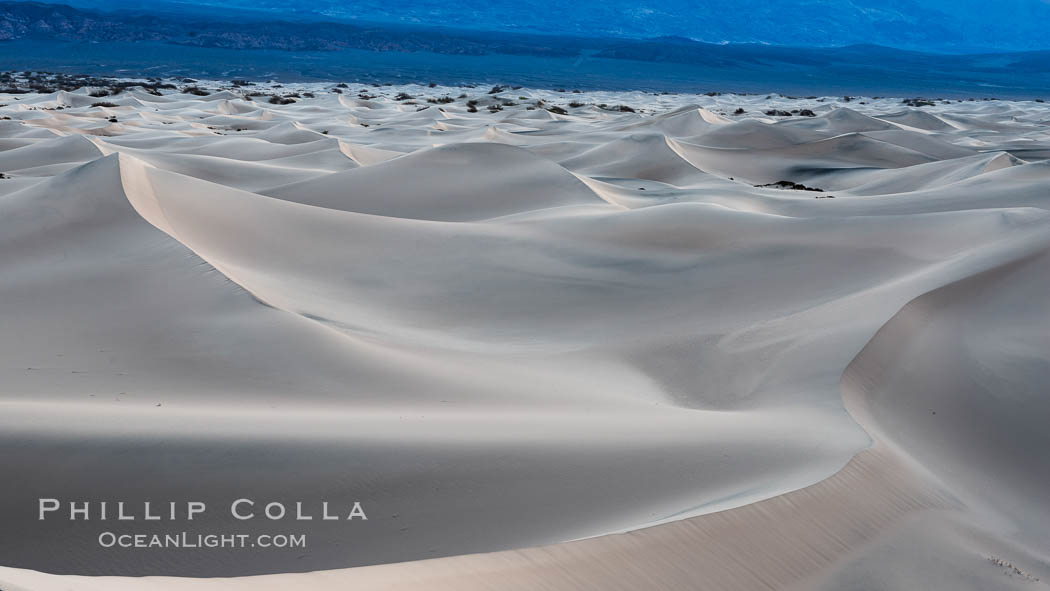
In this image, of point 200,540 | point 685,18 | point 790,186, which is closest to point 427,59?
point 790,186

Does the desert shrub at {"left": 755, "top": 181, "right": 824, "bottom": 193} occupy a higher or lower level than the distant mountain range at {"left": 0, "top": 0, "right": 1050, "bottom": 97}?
lower

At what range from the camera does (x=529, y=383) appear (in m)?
5.29

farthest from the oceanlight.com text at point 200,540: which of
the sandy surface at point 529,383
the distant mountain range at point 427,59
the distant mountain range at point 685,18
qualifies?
the distant mountain range at point 685,18

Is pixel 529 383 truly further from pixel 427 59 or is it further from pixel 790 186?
pixel 427 59

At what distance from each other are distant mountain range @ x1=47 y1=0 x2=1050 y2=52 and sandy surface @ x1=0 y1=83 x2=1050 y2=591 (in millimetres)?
134155

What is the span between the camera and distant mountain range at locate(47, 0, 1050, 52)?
487ft

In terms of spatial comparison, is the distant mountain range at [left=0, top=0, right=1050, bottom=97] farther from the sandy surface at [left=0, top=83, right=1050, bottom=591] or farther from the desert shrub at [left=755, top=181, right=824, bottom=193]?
the sandy surface at [left=0, top=83, right=1050, bottom=591]

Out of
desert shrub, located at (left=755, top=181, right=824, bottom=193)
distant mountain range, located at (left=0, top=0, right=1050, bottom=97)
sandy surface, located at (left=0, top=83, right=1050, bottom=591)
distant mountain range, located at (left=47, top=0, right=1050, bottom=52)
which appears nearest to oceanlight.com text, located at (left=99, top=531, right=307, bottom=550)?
sandy surface, located at (left=0, top=83, right=1050, bottom=591)

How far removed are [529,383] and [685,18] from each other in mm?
166531

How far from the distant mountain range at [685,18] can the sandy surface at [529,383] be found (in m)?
134

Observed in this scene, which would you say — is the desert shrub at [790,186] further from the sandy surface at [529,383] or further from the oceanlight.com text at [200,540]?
the oceanlight.com text at [200,540]

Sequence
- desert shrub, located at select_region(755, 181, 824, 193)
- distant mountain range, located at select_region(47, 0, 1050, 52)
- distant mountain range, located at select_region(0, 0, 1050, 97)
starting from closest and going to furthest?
desert shrub, located at select_region(755, 181, 824, 193) → distant mountain range, located at select_region(0, 0, 1050, 97) → distant mountain range, located at select_region(47, 0, 1050, 52)

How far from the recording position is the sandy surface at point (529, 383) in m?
3.42

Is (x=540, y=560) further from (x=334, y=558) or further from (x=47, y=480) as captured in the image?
(x=47, y=480)
